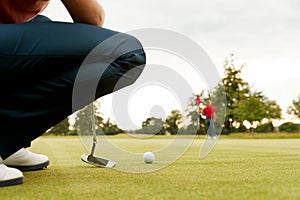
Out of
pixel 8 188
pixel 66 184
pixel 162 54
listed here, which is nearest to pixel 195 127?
pixel 162 54

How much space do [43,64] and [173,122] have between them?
149cm

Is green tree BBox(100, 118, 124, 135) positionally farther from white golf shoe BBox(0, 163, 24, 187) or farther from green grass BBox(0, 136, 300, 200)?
white golf shoe BBox(0, 163, 24, 187)

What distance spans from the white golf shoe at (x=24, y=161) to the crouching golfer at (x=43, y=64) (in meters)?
0.49

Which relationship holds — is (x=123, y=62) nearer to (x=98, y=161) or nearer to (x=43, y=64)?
(x=43, y=64)

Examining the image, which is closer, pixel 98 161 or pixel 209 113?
pixel 98 161

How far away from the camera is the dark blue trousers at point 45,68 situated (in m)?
2.04

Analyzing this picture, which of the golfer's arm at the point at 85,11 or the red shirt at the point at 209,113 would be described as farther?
the red shirt at the point at 209,113

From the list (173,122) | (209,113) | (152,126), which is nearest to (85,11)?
(152,126)

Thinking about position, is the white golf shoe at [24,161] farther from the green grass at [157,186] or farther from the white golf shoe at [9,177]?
the white golf shoe at [9,177]

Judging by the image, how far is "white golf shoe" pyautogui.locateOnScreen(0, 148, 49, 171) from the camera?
9.13ft

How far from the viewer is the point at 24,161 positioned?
281 centimetres

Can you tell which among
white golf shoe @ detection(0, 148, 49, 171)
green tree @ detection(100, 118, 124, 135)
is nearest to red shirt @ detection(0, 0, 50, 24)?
white golf shoe @ detection(0, 148, 49, 171)

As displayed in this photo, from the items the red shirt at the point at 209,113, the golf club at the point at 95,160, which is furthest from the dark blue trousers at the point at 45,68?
the red shirt at the point at 209,113

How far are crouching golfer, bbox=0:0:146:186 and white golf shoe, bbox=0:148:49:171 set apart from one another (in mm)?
485
